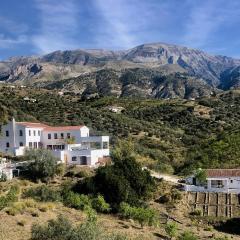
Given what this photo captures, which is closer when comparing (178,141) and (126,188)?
(126,188)

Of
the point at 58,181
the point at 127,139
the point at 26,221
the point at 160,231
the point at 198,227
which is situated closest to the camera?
the point at 26,221

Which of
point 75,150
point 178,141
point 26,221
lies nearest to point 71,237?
point 26,221

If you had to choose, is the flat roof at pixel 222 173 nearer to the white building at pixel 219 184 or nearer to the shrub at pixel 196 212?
the white building at pixel 219 184

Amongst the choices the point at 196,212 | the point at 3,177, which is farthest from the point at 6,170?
the point at 196,212

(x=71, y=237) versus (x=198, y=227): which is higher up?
(x=71, y=237)

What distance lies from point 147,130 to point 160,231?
53.7 metres

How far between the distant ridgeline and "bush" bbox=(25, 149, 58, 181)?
1435 centimetres

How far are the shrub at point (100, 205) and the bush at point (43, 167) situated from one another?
928cm

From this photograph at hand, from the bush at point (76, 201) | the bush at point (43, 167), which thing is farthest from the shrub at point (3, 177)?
the bush at point (76, 201)

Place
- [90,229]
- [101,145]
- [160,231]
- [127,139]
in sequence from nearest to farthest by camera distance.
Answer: [90,229] → [160,231] → [101,145] → [127,139]

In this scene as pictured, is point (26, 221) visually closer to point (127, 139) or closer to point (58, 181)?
point (58, 181)

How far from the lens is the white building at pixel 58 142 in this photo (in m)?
52.4

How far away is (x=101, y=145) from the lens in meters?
57.1

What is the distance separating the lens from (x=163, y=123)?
100375 millimetres
